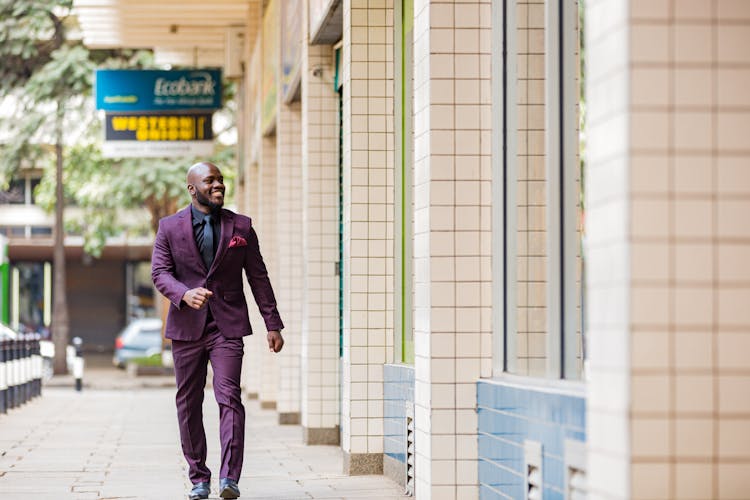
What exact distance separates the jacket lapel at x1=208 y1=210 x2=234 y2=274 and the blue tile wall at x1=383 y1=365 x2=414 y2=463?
124 cm

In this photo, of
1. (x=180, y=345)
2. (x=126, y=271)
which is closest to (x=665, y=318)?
(x=180, y=345)

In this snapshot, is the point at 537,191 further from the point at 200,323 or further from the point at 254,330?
the point at 254,330

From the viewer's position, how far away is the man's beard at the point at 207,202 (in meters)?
7.83

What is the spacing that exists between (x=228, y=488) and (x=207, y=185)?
153cm

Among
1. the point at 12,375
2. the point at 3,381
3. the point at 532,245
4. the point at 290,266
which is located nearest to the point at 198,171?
the point at 532,245

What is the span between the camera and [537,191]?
606 cm

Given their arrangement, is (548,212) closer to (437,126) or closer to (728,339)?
(437,126)

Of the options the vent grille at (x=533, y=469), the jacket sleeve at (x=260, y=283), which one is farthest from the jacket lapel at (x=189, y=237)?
the vent grille at (x=533, y=469)

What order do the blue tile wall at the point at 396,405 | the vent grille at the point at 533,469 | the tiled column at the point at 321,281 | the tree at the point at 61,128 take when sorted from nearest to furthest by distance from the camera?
1. the vent grille at the point at 533,469
2. the blue tile wall at the point at 396,405
3. the tiled column at the point at 321,281
4. the tree at the point at 61,128

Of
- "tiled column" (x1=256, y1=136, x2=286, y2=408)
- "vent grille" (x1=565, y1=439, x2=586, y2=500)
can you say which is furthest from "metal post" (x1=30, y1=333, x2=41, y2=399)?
"vent grille" (x1=565, y1=439, x2=586, y2=500)

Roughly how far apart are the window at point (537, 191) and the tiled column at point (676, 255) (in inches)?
60.4

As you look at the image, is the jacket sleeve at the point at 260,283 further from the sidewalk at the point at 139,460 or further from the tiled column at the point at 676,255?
the tiled column at the point at 676,255

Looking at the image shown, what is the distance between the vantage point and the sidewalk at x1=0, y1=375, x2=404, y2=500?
334 inches

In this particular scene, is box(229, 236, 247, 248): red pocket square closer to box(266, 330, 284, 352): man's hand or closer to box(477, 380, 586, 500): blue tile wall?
box(266, 330, 284, 352): man's hand
